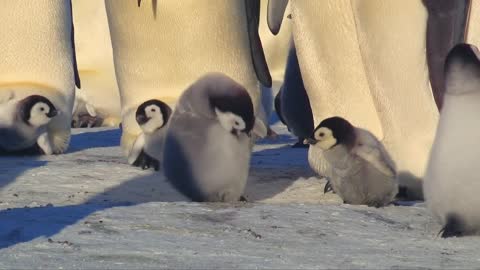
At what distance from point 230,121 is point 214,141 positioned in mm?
94

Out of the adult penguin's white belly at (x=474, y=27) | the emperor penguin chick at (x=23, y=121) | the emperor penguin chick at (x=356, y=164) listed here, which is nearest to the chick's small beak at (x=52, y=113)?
the emperor penguin chick at (x=23, y=121)

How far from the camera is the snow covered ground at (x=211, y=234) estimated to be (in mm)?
3689

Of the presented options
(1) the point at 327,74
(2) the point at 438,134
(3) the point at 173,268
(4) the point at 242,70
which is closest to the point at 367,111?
(1) the point at 327,74

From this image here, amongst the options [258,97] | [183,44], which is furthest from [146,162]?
[258,97]

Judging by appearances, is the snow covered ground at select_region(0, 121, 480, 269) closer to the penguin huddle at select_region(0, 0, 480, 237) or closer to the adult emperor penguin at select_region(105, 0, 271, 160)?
the penguin huddle at select_region(0, 0, 480, 237)

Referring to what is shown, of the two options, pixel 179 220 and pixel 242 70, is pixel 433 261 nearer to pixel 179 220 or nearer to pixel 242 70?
pixel 179 220

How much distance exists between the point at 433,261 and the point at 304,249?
345mm

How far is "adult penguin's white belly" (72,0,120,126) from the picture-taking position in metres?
11.4

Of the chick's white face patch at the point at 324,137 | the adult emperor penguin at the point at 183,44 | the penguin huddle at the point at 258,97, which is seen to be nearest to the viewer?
the penguin huddle at the point at 258,97

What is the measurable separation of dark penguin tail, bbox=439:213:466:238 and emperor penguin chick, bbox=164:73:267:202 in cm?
109

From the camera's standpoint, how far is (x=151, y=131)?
21.5 feet

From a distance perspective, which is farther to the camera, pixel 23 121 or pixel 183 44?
pixel 23 121

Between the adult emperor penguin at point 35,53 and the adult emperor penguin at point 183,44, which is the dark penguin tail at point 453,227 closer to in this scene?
the adult emperor penguin at point 183,44

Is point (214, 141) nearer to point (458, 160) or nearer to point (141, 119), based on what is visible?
point (458, 160)
